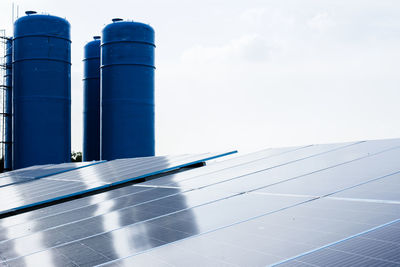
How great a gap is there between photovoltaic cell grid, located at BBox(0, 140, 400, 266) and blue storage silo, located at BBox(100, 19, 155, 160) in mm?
20446

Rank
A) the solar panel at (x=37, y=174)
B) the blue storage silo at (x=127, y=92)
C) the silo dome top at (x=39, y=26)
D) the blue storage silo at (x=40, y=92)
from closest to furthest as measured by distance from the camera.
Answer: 1. the solar panel at (x=37, y=174)
2. the blue storage silo at (x=127, y=92)
3. the blue storage silo at (x=40, y=92)
4. the silo dome top at (x=39, y=26)

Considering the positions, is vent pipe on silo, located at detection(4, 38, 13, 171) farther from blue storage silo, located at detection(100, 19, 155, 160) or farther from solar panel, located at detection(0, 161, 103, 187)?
solar panel, located at detection(0, 161, 103, 187)

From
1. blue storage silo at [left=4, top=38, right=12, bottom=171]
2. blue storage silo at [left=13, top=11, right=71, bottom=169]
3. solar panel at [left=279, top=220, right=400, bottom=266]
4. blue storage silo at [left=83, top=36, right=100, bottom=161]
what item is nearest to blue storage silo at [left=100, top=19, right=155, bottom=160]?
blue storage silo at [left=13, top=11, right=71, bottom=169]

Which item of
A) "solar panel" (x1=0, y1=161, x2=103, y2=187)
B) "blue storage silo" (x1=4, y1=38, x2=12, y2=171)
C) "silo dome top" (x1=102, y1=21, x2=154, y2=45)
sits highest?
"silo dome top" (x1=102, y1=21, x2=154, y2=45)

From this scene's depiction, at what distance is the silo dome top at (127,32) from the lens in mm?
29828

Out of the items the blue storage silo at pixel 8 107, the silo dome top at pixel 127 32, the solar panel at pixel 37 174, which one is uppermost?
the silo dome top at pixel 127 32

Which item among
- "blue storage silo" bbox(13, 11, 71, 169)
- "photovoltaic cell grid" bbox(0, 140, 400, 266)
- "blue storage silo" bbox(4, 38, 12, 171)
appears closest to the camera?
"photovoltaic cell grid" bbox(0, 140, 400, 266)

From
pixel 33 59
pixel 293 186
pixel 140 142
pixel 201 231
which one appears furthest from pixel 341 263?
pixel 33 59

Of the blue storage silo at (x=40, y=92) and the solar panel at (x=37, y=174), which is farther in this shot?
the blue storage silo at (x=40, y=92)

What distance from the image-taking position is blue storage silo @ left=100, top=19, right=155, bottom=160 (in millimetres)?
29438

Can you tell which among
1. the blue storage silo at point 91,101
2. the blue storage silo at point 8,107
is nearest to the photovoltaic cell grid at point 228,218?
the blue storage silo at point 91,101

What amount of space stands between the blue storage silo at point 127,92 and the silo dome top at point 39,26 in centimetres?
362

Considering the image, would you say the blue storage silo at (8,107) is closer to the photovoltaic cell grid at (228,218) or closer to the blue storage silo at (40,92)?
the blue storage silo at (40,92)

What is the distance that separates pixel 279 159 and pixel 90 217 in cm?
502
